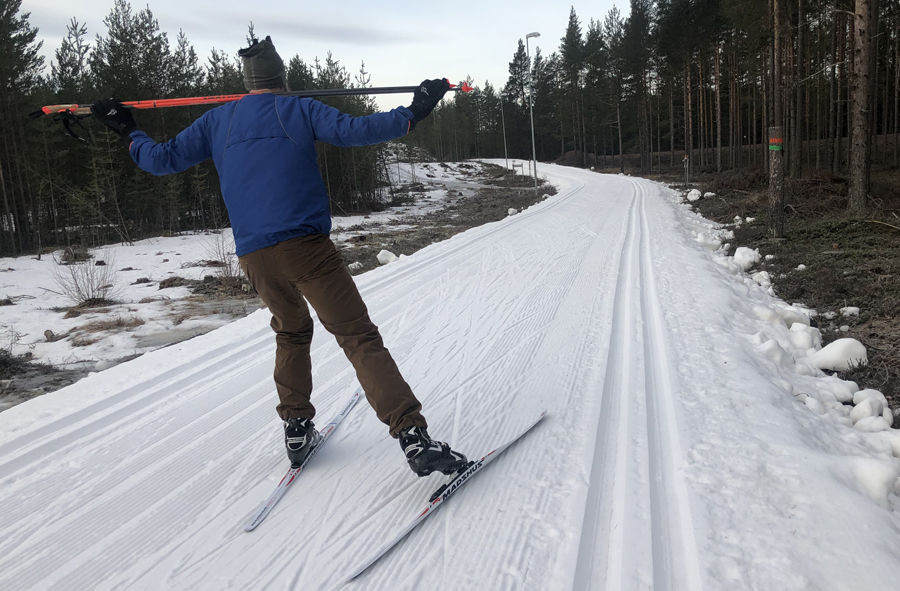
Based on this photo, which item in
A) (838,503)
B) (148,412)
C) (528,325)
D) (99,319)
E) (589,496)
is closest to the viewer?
(838,503)

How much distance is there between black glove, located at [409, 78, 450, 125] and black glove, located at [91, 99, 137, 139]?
1.63 meters

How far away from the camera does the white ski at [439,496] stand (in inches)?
80.1

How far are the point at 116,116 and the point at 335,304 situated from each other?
1719 millimetres

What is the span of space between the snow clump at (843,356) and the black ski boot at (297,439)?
155 inches

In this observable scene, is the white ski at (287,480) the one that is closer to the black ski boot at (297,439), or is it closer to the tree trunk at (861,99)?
the black ski boot at (297,439)

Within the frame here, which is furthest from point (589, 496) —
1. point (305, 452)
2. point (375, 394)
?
point (305, 452)

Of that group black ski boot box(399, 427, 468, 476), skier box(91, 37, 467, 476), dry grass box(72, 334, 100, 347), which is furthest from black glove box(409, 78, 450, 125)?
dry grass box(72, 334, 100, 347)

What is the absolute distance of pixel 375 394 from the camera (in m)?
2.42

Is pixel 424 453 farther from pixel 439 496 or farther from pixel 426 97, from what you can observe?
pixel 426 97

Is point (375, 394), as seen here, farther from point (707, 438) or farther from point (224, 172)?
point (707, 438)

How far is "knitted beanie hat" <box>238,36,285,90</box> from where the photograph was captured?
2574mm

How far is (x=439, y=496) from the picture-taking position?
236 centimetres

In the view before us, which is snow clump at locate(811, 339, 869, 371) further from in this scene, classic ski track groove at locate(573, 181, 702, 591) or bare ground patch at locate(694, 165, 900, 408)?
classic ski track groove at locate(573, 181, 702, 591)

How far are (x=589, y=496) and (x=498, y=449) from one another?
0.54 m
